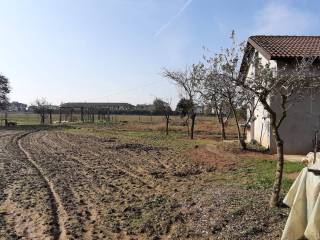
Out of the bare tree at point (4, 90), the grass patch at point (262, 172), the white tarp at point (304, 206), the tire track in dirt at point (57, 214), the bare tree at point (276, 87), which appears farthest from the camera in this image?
the bare tree at point (4, 90)

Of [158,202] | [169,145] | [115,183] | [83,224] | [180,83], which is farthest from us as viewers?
[180,83]

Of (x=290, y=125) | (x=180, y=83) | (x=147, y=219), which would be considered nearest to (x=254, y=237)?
(x=147, y=219)

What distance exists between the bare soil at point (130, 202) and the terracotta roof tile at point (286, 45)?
4.73m

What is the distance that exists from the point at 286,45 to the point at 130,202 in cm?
1283

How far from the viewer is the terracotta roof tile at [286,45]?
1970 centimetres

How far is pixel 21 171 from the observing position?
16.0 meters

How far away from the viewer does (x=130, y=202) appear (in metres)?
11.1

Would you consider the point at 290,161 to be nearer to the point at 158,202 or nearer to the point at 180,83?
the point at 158,202

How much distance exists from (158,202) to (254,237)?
11.3 feet

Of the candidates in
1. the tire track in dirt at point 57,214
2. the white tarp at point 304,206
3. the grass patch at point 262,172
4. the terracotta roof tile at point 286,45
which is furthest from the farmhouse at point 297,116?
the white tarp at point 304,206

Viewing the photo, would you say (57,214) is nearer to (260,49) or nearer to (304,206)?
(304,206)

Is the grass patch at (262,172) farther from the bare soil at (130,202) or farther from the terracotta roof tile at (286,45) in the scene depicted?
the terracotta roof tile at (286,45)

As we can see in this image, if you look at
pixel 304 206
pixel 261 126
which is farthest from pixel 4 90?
pixel 304 206

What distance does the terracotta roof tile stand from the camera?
19.7 metres
